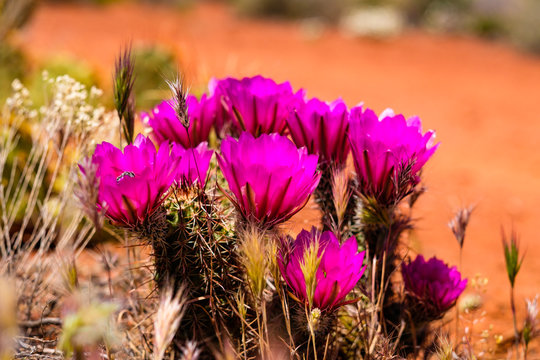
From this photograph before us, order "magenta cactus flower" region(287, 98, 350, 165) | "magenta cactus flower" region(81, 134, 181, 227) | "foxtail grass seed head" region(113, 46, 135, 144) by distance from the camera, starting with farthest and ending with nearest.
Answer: "magenta cactus flower" region(287, 98, 350, 165), "foxtail grass seed head" region(113, 46, 135, 144), "magenta cactus flower" region(81, 134, 181, 227)

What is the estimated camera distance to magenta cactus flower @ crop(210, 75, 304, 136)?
1.31 meters

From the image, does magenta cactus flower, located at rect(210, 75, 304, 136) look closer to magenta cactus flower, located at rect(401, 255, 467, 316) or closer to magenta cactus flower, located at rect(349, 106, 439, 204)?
magenta cactus flower, located at rect(349, 106, 439, 204)

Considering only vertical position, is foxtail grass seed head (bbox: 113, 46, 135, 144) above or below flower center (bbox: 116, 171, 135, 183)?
above

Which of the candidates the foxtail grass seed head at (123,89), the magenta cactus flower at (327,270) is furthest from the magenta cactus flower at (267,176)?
the foxtail grass seed head at (123,89)

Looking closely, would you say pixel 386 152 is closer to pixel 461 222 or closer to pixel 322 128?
pixel 322 128

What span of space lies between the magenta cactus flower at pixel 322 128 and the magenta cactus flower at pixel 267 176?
0.59ft

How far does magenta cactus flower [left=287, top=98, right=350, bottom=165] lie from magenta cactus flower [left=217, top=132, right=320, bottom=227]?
0.18 meters

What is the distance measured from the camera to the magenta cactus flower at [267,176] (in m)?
1.03

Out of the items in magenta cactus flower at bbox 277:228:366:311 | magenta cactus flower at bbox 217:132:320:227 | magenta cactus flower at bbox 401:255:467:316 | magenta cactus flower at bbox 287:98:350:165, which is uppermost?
magenta cactus flower at bbox 287:98:350:165

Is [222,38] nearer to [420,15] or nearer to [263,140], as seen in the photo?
[420,15]

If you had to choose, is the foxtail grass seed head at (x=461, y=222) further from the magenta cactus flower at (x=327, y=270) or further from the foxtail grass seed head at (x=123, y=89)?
the foxtail grass seed head at (x=123, y=89)

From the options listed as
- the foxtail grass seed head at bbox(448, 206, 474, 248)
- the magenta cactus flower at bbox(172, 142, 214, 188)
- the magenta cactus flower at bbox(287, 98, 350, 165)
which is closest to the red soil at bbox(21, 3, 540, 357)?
the foxtail grass seed head at bbox(448, 206, 474, 248)

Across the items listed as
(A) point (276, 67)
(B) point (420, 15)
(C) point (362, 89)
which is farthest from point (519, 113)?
(B) point (420, 15)

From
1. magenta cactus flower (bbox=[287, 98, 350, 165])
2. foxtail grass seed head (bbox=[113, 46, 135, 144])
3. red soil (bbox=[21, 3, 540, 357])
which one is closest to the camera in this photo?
foxtail grass seed head (bbox=[113, 46, 135, 144])
